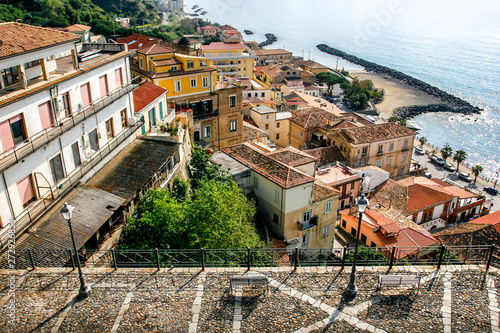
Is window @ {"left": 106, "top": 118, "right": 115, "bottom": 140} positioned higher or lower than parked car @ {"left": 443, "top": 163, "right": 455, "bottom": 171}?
higher

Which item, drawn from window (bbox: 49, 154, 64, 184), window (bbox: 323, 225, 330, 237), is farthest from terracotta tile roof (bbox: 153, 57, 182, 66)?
window (bbox: 323, 225, 330, 237)

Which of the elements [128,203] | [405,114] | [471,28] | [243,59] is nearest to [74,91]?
[128,203]

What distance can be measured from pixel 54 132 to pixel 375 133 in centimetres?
3410

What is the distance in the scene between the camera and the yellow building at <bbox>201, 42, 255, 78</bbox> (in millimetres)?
69500

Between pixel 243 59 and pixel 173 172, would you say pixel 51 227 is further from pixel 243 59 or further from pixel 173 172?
pixel 243 59

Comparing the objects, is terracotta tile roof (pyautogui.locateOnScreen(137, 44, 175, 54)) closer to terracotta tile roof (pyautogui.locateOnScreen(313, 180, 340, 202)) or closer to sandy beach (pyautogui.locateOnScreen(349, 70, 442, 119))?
terracotta tile roof (pyautogui.locateOnScreen(313, 180, 340, 202))

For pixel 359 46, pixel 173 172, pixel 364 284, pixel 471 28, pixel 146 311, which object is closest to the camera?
pixel 146 311

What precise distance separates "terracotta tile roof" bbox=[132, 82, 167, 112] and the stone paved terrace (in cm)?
1228

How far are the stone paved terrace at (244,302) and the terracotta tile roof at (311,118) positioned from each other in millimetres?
32937

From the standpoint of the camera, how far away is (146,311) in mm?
10742

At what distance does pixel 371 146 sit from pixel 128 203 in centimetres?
3011

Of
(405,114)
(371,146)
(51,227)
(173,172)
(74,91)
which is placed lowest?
(405,114)

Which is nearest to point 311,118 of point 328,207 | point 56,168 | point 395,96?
point 328,207

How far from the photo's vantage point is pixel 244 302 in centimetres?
1119
